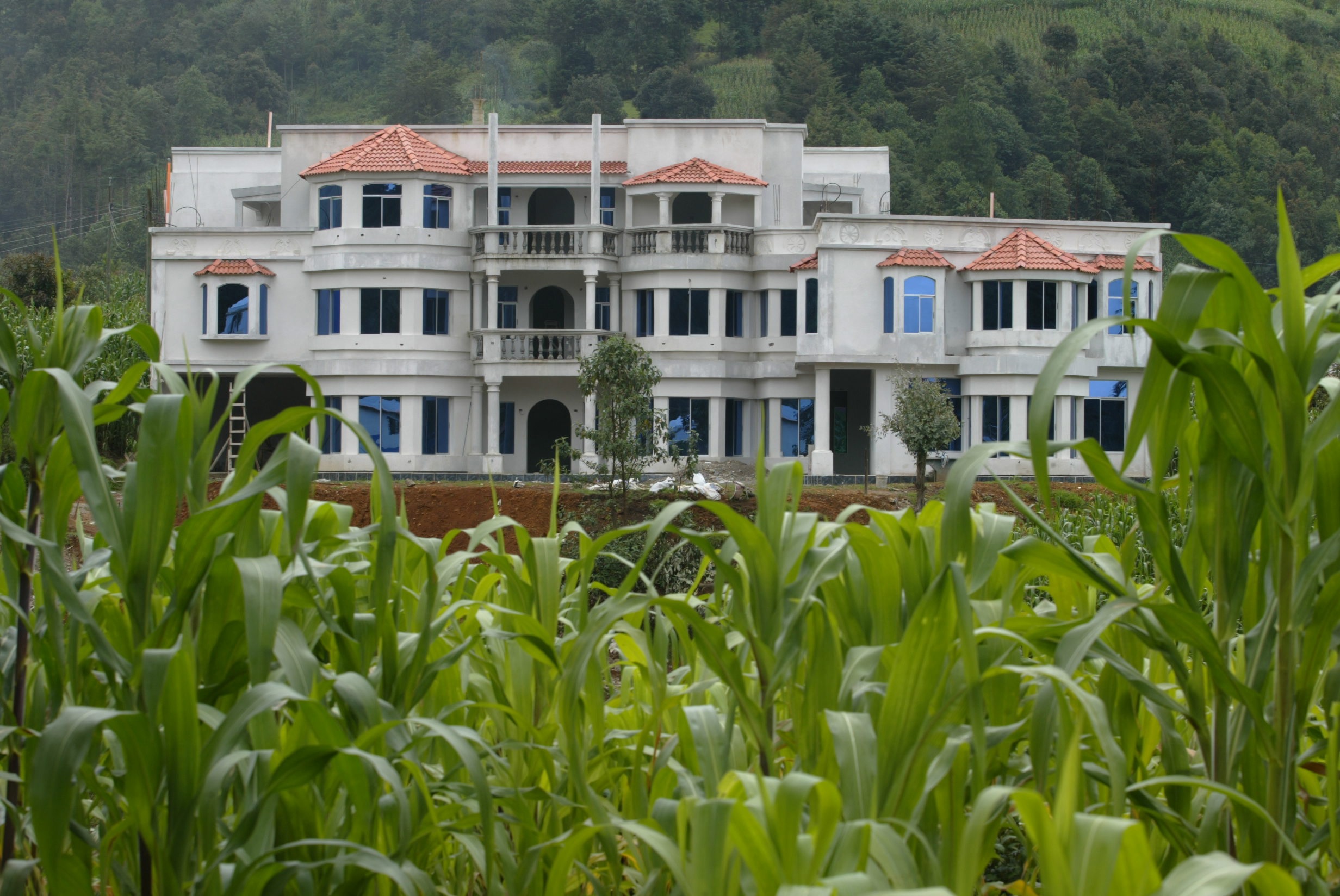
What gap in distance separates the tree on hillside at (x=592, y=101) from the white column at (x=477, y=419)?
2030 inches

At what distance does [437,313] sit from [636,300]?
507 cm

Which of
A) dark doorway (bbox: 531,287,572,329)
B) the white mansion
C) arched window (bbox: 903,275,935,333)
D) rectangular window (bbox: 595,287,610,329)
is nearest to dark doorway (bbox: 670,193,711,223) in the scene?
the white mansion

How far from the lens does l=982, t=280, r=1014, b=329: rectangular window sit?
31625 mm

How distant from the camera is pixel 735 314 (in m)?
34.0

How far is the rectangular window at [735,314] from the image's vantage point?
33.9m

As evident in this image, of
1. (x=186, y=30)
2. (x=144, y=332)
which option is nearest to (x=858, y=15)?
(x=186, y=30)

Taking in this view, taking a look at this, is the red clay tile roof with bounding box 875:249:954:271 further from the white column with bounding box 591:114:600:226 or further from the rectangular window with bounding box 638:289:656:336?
the white column with bounding box 591:114:600:226

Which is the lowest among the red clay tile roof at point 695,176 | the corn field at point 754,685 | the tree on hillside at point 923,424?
the corn field at point 754,685

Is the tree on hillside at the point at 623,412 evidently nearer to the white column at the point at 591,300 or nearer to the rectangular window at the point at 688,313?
the white column at the point at 591,300

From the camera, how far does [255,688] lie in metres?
2.59

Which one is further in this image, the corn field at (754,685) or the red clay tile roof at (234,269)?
the red clay tile roof at (234,269)

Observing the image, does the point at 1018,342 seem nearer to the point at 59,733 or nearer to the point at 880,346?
the point at 880,346

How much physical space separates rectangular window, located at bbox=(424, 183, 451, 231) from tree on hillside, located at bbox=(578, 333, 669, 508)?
9.13 meters

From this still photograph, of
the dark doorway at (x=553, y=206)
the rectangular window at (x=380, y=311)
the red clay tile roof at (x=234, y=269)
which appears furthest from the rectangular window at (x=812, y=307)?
the red clay tile roof at (x=234, y=269)
